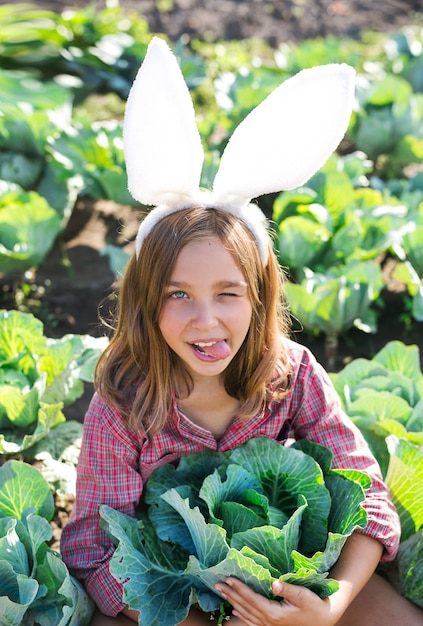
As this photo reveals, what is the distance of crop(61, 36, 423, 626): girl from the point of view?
1866mm

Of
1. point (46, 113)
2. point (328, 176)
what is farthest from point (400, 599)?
point (46, 113)

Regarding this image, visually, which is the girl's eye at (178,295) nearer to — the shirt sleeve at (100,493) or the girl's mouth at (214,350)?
the girl's mouth at (214,350)

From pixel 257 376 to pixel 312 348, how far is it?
50.3 inches

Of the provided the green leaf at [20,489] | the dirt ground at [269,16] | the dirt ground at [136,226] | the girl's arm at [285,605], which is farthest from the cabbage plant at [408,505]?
the dirt ground at [269,16]

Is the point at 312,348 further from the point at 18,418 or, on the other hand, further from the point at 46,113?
the point at 46,113

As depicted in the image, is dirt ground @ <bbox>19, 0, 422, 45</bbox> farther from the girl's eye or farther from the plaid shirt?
the girl's eye

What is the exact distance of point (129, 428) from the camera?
2039 millimetres

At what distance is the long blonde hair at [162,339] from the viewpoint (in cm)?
187

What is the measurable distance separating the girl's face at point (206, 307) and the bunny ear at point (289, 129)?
0.53ft

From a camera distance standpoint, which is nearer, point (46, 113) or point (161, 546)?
point (161, 546)

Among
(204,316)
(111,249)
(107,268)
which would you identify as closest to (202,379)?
(204,316)

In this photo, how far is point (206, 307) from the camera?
6.15ft

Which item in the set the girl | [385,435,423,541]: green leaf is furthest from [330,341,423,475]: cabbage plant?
the girl

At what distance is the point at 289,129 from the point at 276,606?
40.3 inches
